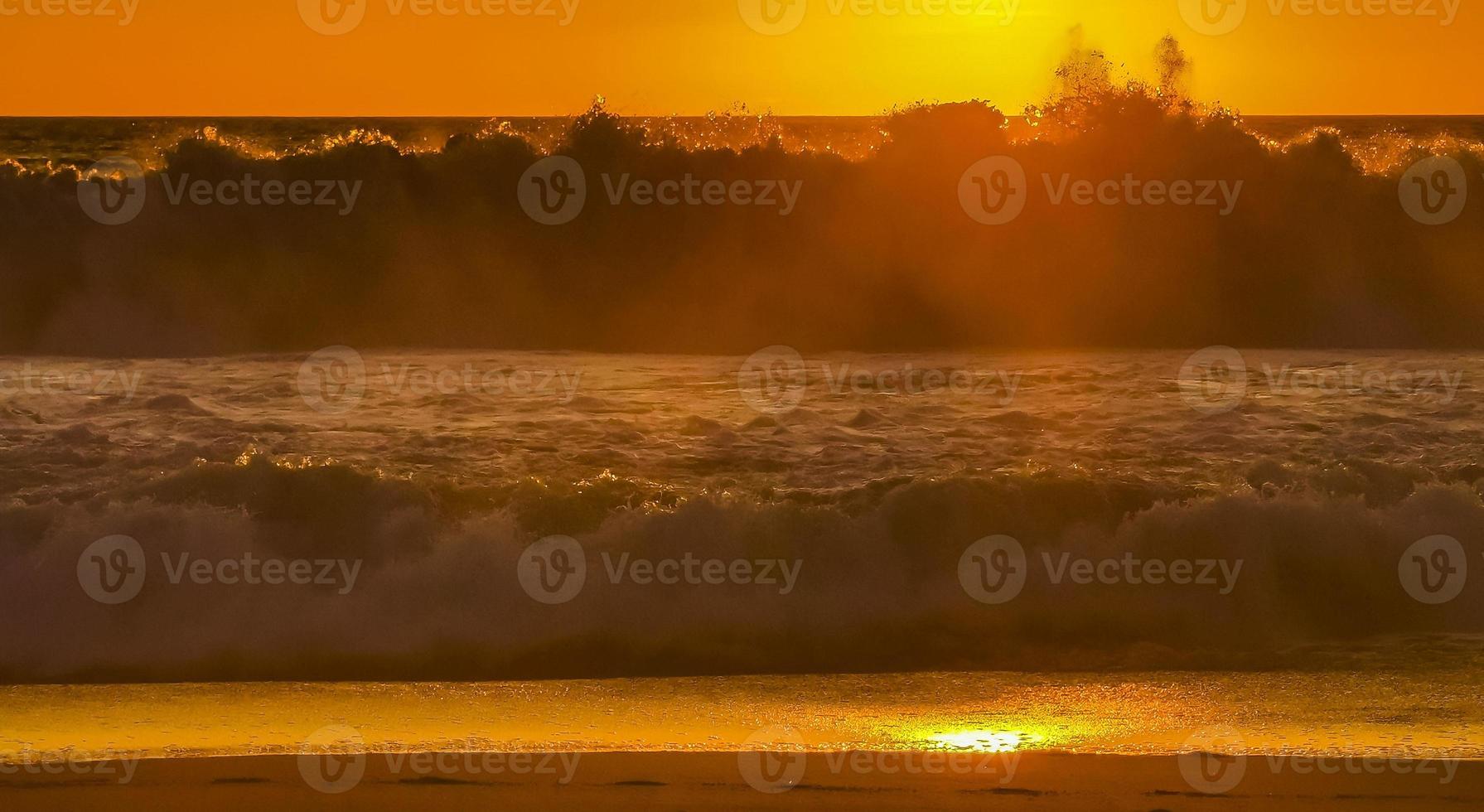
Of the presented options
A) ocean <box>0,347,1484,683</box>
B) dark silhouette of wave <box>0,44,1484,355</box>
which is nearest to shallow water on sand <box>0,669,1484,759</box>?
ocean <box>0,347,1484,683</box>

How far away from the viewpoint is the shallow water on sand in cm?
390

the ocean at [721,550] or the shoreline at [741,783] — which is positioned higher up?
the ocean at [721,550]

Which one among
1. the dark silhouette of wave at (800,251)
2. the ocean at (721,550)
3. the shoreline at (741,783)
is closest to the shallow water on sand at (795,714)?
the shoreline at (741,783)

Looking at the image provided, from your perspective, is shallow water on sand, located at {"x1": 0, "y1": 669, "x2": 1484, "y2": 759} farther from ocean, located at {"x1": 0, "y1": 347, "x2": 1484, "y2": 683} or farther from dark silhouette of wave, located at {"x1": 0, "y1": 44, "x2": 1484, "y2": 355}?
dark silhouette of wave, located at {"x1": 0, "y1": 44, "x2": 1484, "y2": 355}

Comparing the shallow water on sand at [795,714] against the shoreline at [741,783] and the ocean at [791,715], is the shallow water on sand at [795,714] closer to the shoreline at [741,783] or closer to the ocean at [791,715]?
the ocean at [791,715]

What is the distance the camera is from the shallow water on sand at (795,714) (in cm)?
390

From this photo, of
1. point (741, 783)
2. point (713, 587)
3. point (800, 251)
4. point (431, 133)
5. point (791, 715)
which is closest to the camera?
point (741, 783)

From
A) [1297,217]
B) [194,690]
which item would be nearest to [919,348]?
[1297,217]

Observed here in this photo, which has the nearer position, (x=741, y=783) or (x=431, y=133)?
(x=741, y=783)

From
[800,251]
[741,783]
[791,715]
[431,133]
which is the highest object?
[431,133]

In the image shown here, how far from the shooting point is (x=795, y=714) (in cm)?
436

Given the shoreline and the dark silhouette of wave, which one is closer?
the shoreline

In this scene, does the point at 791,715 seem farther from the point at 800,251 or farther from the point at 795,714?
the point at 800,251

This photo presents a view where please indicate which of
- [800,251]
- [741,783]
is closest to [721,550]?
[741,783]
